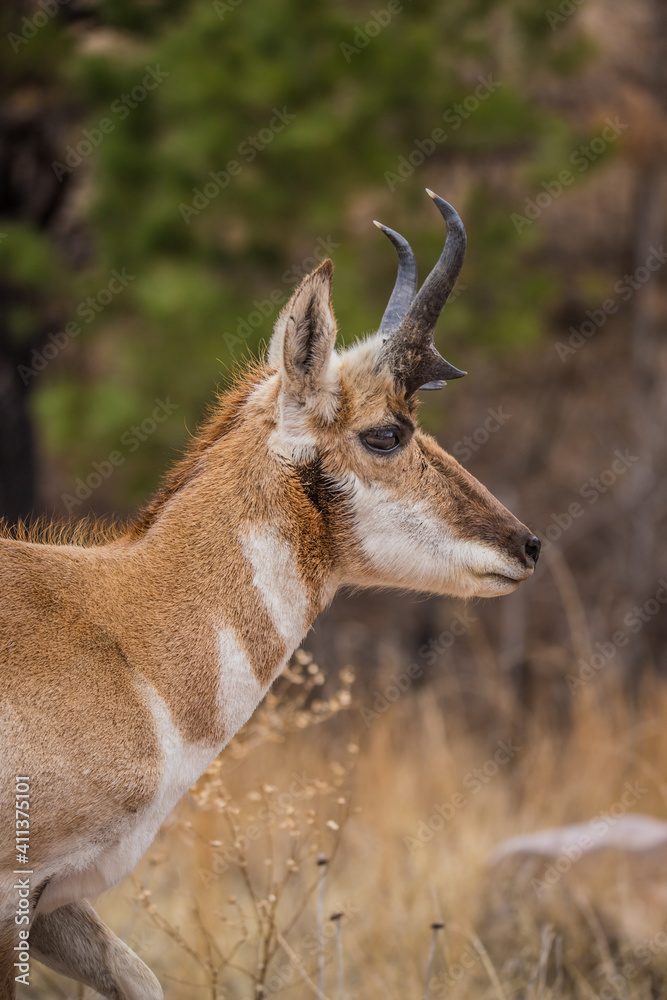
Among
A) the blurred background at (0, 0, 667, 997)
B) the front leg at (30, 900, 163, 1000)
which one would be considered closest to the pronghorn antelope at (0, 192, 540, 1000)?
the front leg at (30, 900, 163, 1000)

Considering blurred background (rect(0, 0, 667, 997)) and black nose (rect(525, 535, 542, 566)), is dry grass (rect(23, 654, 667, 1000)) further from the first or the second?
black nose (rect(525, 535, 542, 566))

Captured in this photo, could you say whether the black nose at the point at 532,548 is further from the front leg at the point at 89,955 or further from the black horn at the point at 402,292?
the front leg at the point at 89,955

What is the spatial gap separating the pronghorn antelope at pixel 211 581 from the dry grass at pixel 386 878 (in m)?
0.82

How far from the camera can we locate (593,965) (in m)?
5.41

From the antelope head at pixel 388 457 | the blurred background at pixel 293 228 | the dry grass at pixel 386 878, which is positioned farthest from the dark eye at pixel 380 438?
the blurred background at pixel 293 228

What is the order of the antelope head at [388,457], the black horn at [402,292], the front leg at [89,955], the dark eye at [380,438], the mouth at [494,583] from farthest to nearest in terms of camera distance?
the black horn at [402,292]
the mouth at [494,583]
the dark eye at [380,438]
the antelope head at [388,457]
the front leg at [89,955]

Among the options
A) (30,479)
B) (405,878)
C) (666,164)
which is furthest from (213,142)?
(666,164)

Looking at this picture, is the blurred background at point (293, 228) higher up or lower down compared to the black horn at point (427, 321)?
lower down

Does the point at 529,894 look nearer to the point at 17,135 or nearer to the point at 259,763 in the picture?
the point at 259,763

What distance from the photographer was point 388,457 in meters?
3.67

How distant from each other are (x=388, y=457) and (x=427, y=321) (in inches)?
21.0

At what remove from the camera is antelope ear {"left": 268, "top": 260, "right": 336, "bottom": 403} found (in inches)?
133

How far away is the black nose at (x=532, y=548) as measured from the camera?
12.5ft

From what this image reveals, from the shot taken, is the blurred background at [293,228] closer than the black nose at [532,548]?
No
